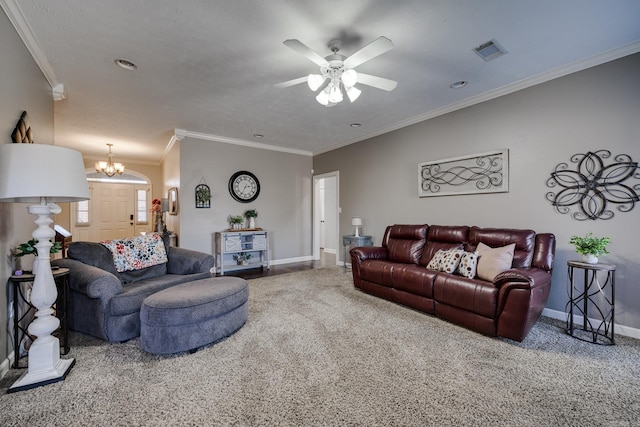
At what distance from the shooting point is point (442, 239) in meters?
3.59

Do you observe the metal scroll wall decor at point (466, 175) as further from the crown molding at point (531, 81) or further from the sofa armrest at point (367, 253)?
the sofa armrest at point (367, 253)

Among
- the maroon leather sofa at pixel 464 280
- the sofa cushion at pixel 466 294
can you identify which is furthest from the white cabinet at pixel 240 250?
the sofa cushion at pixel 466 294

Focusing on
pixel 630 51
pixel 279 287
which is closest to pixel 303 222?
pixel 279 287

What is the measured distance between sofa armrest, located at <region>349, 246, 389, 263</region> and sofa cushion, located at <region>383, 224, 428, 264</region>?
10 cm

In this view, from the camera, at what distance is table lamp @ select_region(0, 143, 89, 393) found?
161cm

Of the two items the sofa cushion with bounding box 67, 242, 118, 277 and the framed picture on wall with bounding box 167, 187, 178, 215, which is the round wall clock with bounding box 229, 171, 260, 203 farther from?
the sofa cushion with bounding box 67, 242, 118, 277

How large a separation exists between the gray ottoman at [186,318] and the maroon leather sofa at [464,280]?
1913 mm

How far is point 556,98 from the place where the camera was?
9.61 ft

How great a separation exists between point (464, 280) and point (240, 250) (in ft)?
12.7

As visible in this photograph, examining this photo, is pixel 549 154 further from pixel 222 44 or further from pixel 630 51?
pixel 222 44

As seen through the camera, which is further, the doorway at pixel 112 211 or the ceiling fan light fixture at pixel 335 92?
the doorway at pixel 112 211

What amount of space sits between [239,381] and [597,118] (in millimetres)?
4036

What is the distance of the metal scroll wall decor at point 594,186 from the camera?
2.51m

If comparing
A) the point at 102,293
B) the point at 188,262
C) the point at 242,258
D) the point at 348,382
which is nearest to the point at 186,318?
the point at 102,293
